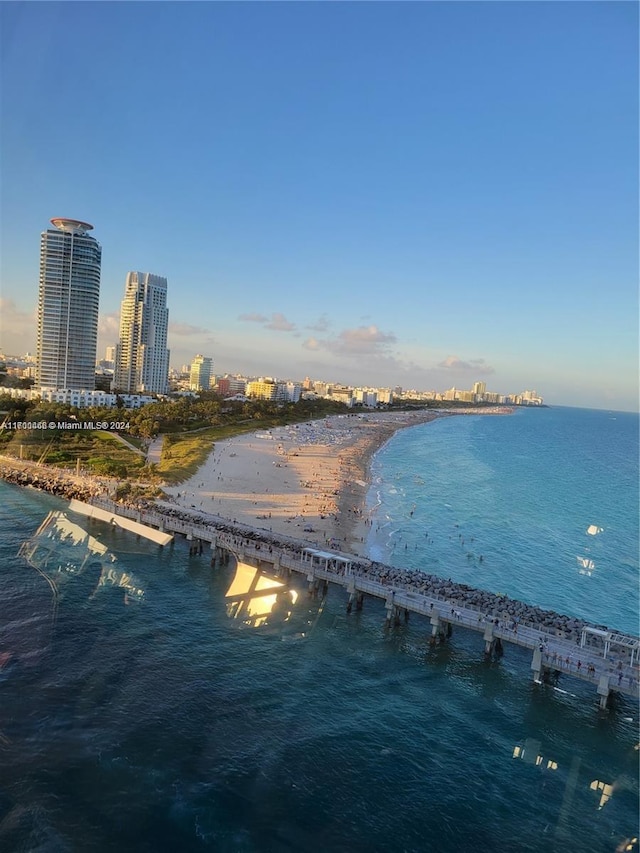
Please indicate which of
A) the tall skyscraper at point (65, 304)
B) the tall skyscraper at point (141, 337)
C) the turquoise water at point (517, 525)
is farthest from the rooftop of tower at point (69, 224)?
the turquoise water at point (517, 525)

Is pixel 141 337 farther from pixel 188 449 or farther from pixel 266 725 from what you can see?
pixel 266 725

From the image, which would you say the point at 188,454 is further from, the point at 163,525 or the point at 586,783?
the point at 586,783

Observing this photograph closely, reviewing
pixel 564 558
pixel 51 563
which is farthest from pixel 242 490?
pixel 564 558

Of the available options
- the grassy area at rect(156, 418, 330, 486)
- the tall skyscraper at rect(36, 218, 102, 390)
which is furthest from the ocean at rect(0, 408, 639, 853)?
the tall skyscraper at rect(36, 218, 102, 390)

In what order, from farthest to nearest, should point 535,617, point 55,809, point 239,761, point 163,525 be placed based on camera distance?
point 163,525
point 535,617
point 239,761
point 55,809

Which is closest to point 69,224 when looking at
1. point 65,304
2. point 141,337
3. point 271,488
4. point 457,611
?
point 65,304

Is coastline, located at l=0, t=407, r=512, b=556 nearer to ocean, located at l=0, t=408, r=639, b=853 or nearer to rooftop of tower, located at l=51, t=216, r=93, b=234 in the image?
ocean, located at l=0, t=408, r=639, b=853
